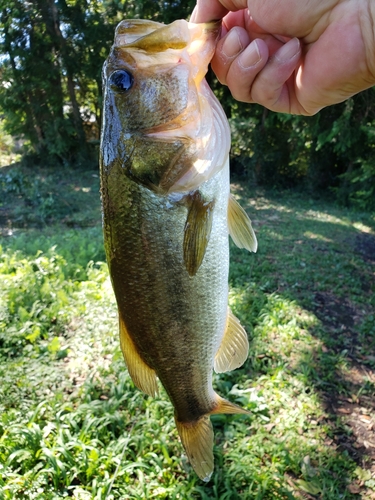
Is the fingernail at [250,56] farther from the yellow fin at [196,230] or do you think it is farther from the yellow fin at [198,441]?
the yellow fin at [198,441]

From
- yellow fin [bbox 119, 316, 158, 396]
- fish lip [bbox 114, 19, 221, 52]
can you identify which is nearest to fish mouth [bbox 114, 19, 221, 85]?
fish lip [bbox 114, 19, 221, 52]

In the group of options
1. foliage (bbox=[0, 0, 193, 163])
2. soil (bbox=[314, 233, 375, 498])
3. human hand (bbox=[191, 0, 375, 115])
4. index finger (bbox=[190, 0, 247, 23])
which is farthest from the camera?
foliage (bbox=[0, 0, 193, 163])

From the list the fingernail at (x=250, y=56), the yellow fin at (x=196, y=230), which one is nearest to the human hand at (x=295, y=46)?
the fingernail at (x=250, y=56)

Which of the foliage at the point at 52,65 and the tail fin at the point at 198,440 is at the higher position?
the foliage at the point at 52,65

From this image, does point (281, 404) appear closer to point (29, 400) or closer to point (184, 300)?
point (29, 400)

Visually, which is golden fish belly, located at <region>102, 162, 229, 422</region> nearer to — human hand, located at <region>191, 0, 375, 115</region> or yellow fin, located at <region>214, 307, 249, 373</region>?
yellow fin, located at <region>214, 307, 249, 373</region>

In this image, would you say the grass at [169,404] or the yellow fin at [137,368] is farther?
the grass at [169,404]
